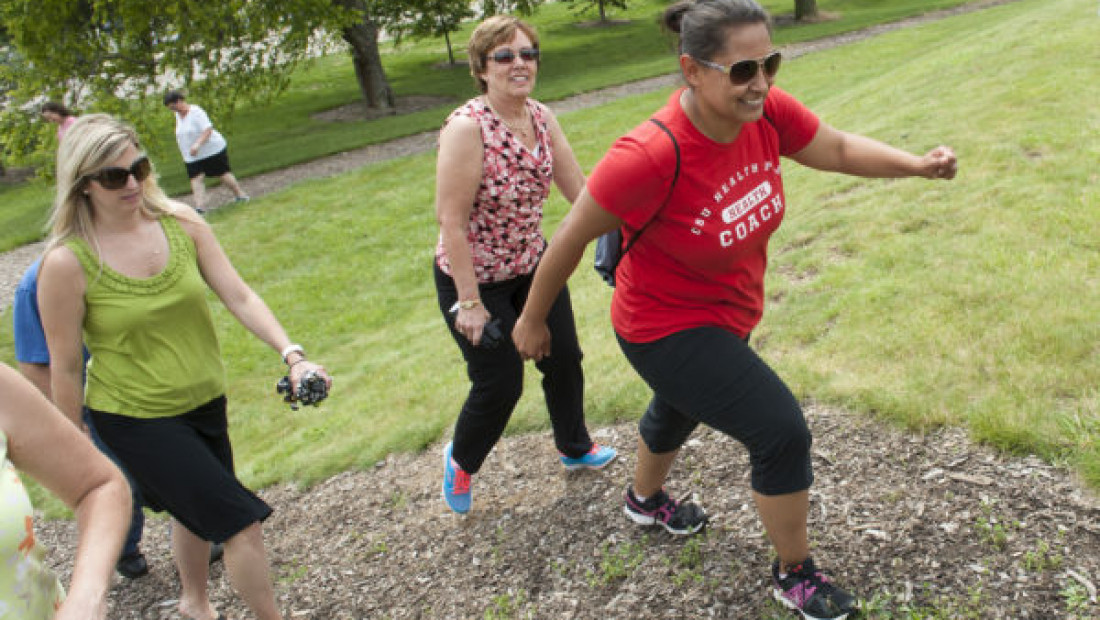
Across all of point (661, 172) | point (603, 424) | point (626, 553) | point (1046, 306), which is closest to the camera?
point (661, 172)

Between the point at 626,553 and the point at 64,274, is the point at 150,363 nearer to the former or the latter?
the point at 64,274

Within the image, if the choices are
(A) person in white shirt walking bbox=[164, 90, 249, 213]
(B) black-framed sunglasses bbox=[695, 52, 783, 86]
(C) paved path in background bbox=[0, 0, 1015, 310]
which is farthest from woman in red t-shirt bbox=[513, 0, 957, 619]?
(A) person in white shirt walking bbox=[164, 90, 249, 213]

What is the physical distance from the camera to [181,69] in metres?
19.0

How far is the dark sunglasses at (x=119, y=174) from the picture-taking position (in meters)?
3.33

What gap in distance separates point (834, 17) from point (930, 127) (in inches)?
877

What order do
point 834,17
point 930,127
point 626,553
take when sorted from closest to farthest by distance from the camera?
point 626,553, point 930,127, point 834,17

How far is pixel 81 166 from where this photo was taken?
10.9 ft

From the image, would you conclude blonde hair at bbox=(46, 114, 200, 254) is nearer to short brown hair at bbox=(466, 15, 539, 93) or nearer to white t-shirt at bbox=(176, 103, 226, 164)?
short brown hair at bbox=(466, 15, 539, 93)

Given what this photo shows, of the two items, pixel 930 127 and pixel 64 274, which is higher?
pixel 64 274

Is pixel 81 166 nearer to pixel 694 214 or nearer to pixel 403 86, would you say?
pixel 694 214

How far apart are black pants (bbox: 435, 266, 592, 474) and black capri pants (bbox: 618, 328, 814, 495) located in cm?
103

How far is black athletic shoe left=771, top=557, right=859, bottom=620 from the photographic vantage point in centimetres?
300

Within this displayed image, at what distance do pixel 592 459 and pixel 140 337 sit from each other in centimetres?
215

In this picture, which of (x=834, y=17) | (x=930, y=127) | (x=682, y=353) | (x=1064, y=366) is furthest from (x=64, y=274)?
(x=834, y=17)
